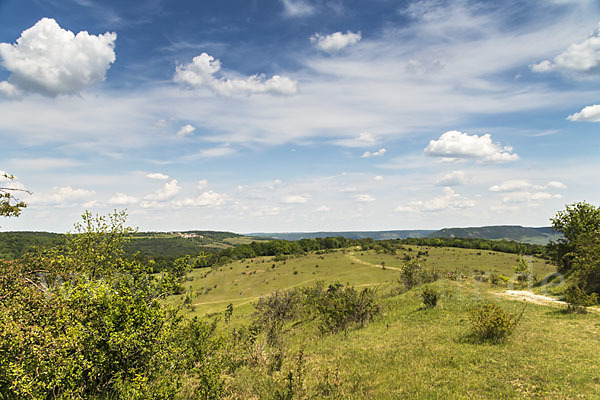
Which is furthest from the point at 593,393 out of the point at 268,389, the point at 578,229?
the point at 578,229


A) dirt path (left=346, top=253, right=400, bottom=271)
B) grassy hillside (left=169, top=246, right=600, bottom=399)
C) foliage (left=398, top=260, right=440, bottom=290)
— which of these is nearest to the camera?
grassy hillside (left=169, top=246, right=600, bottom=399)

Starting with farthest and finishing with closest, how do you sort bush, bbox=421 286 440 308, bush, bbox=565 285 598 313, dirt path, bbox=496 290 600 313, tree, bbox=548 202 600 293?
tree, bbox=548 202 600 293 → bush, bbox=421 286 440 308 → dirt path, bbox=496 290 600 313 → bush, bbox=565 285 598 313

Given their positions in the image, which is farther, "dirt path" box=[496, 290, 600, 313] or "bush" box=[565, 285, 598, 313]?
"dirt path" box=[496, 290, 600, 313]

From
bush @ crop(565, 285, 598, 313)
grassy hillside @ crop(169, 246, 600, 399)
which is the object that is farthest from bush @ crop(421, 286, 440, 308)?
bush @ crop(565, 285, 598, 313)

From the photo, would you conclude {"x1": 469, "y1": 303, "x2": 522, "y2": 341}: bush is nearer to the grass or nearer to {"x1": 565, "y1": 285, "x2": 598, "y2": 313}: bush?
the grass

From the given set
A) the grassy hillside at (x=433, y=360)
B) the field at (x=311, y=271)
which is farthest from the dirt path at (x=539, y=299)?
the field at (x=311, y=271)

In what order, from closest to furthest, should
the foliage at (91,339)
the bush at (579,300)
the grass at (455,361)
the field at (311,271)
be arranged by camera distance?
1. the foliage at (91,339)
2. the grass at (455,361)
3. the bush at (579,300)
4. the field at (311,271)

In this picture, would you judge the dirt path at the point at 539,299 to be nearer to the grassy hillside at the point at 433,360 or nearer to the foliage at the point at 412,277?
the grassy hillside at the point at 433,360

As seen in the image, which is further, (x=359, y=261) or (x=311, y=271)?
(x=359, y=261)

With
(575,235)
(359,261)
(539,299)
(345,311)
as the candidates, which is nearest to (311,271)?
(359,261)

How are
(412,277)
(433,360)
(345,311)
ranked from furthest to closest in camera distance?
(412,277) → (345,311) → (433,360)

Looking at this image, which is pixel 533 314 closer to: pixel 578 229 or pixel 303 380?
pixel 303 380

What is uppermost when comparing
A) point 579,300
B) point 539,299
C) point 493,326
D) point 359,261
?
point 493,326

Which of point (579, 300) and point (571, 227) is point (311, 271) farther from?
point (579, 300)
